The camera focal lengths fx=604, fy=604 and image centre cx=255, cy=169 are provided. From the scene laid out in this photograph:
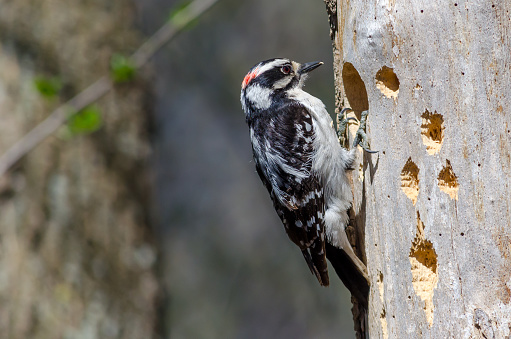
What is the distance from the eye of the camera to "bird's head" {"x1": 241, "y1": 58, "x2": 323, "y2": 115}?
3.56 metres

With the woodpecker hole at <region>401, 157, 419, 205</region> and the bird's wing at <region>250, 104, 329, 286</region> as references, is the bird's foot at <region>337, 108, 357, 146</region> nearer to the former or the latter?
the bird's wing at <region>250, 104, 329, 286</region>

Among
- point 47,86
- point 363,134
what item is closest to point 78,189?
point 47,86

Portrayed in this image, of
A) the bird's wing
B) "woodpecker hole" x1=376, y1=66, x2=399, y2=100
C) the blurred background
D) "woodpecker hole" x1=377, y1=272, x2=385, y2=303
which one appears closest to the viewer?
"woodpecker hole" x1=376, y1=66, x2=399, y2=100

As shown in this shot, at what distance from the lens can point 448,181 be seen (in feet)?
7.90

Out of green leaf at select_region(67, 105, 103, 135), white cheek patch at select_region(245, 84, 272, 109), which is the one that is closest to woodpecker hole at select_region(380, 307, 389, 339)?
white cheek patch at select_region(245, 84, 272, 109)

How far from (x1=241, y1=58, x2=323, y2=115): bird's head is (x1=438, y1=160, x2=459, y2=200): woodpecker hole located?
1.37 meters

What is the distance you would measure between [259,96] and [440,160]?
1.41 meters

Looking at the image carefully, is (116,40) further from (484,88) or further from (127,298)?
(484,88)

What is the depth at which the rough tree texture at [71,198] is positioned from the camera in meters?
4.33

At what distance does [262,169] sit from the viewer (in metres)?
3.43

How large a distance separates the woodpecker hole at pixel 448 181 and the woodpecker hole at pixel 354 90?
0.64 metres

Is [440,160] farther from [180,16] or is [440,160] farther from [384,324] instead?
[180,16]

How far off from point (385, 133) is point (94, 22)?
115 inches

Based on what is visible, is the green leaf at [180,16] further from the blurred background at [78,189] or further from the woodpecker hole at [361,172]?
the woodpecker hole at [361,172]
